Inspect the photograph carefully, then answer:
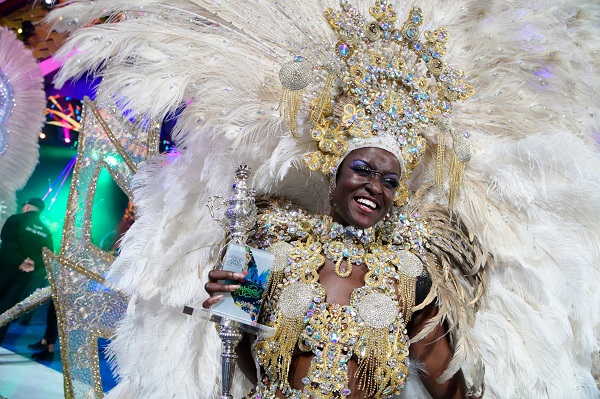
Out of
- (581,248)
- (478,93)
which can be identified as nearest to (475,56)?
(478,93)

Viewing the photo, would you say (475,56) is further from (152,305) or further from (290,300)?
(152,305)

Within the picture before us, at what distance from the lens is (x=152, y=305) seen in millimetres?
2996

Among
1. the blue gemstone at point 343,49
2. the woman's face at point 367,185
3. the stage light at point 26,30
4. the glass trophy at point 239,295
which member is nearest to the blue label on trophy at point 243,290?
the glass trophy at point 239,295

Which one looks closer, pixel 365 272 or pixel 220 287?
pixel 220 287

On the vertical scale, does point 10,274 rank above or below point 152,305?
below

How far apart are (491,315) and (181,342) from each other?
1.37 metres

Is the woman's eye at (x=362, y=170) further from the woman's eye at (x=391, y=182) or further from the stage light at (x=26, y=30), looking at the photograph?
the stage light at (x=26, y=30)

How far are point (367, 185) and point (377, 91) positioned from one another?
0.41 m

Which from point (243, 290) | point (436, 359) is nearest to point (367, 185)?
point (243, 290)

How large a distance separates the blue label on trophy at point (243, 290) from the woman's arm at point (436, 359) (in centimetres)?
81

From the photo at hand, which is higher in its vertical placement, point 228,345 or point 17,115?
point 17,115

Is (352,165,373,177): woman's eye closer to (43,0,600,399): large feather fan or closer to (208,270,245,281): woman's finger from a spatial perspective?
→ (43,0,600,399): large feather fan

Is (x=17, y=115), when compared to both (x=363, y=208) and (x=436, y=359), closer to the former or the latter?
(x=363, y=208)

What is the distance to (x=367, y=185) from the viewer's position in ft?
8.30
